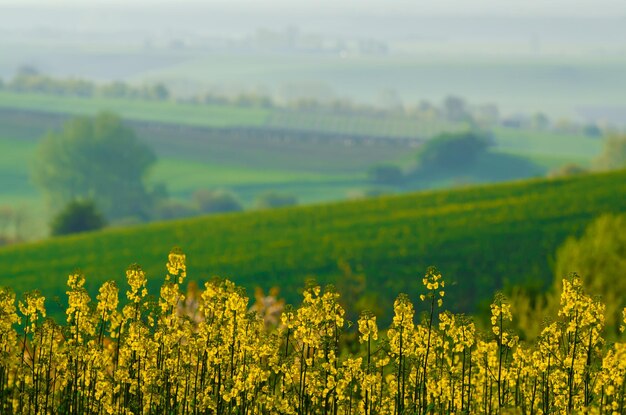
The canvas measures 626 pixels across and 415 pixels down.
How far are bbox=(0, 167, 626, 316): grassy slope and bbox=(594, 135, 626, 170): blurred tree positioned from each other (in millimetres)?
67580

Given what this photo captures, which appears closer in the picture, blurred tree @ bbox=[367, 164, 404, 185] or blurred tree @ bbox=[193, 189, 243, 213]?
blurred tree @ bbox=[193, 189, 243, 213]

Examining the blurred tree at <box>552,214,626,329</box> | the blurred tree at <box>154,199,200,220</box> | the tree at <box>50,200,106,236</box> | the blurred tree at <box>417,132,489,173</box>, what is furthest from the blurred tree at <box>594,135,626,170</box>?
the blurred tree at <box>552,214,626,329</box>

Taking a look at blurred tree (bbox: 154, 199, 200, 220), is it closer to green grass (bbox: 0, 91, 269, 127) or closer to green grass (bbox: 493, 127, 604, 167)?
green grass (bbox: 0, 91, 269, 127)

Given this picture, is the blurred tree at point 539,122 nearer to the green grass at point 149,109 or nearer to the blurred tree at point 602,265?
the green grass at point 149,109

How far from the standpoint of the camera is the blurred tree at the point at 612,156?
105 meters

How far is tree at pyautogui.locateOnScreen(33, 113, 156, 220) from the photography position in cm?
10319

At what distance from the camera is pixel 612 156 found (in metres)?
106

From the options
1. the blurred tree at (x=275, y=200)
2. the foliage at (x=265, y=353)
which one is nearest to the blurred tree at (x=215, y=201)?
the blurred tree at (x=275, y=200)

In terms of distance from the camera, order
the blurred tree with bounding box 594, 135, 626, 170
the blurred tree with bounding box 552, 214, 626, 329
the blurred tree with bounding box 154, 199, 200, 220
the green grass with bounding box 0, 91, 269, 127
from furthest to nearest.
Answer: the green grass with bounding box 0, 91, 269, 127, the blurred tree with bounding box 594, 135, 626, 170, the blurred tree with bounding box 154, 199, 200, 220, the blurred tree with bounding box 552, 214, 626, 329

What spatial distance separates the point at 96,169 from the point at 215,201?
12315mm

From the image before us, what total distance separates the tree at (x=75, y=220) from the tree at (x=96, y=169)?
49221mm

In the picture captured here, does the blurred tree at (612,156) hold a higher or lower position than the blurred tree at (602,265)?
higher

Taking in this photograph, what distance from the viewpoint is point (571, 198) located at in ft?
117

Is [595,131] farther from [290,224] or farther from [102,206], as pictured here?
[290,224]
